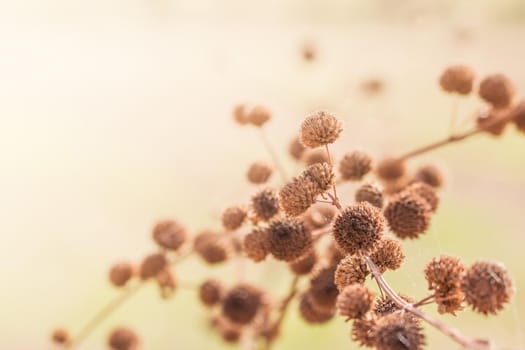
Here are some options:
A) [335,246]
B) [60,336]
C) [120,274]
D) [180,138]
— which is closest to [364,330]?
[335,246]

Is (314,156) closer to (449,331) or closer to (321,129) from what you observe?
(321,129)

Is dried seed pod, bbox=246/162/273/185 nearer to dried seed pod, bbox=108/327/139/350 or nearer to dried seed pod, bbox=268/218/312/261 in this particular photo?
dried seed pod, bbox=268/218/312/261

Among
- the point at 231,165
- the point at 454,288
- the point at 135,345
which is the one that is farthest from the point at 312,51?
the point at 454,288

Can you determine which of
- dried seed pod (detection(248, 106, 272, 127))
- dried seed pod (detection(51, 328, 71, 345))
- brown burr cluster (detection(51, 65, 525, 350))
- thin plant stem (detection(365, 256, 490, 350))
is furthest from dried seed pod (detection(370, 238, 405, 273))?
dried seed pod (detection(51, 328, 71, 345))

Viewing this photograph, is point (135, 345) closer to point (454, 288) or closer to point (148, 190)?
point (454, 288)

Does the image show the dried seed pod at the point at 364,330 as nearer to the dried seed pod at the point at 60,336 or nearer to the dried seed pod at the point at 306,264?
the dried seed pod at the point at 306,264

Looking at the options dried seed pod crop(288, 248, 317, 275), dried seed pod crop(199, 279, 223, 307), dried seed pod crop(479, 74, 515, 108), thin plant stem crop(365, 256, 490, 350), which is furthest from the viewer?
dried seed pod crop(199, 279, 223, 307)
